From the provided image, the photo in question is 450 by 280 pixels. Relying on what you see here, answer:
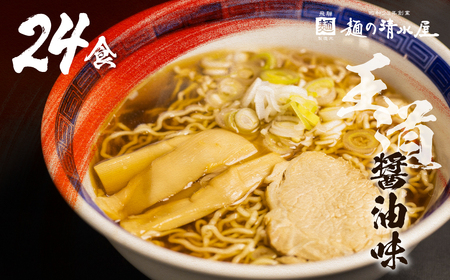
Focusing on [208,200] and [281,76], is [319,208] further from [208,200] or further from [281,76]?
[281,76]

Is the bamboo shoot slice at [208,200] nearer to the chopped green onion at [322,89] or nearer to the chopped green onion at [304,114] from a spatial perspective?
the chopped green onion at [304,114]

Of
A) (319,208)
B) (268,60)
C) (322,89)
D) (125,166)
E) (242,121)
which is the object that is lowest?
(319,208)

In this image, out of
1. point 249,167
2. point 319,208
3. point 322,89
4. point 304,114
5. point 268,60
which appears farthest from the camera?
point 268,60

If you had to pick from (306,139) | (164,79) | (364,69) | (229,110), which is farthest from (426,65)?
(164,79)

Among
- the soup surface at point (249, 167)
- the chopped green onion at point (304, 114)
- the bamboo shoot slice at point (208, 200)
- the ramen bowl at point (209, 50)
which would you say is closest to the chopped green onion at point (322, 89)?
the soup surface at point (249, 167)

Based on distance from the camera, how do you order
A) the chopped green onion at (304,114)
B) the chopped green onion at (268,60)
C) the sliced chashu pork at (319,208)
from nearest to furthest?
1. the sliced chashu pork at (319,208)
2. the chopped green onion at (304,114)
3. the chopped green onion at (268,60)

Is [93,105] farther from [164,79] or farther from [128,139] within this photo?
[164,79]

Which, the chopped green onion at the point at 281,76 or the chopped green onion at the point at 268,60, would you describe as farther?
the chopped green onion at the point at 268,60

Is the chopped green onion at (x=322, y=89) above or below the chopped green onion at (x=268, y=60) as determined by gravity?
below

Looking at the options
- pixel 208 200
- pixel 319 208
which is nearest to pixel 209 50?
pixel 208 200
